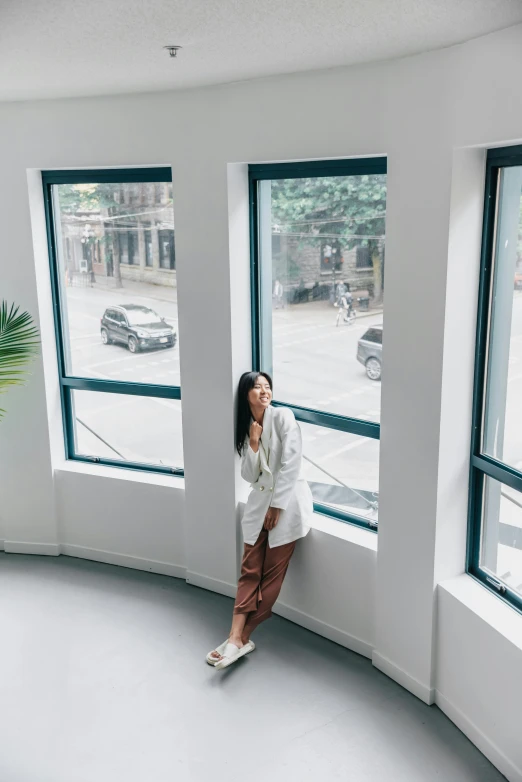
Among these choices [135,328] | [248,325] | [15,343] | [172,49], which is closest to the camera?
[172,49]

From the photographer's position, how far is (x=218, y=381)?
4770 mm

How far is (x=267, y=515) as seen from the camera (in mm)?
4402

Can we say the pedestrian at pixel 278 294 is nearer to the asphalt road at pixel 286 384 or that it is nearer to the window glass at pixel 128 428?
the asphalt road at pixel 286 384

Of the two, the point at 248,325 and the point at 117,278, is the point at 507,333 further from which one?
Answer: the point at 117,278

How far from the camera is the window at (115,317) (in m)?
5.06

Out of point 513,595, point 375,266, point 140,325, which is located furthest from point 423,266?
point 140,325

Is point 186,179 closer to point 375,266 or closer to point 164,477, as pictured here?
point 375,266

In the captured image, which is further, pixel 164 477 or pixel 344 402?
pixel 164 477

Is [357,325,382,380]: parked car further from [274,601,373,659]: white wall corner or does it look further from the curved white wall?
[274,601,373,659]: white wall corner

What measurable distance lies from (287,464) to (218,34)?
2205 mm

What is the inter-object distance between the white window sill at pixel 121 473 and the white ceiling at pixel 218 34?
2468 mm

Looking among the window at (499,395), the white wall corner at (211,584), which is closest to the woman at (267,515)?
the white wall corner at (211,584)

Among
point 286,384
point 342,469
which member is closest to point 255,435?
point 286,384

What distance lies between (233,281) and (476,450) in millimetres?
1692
